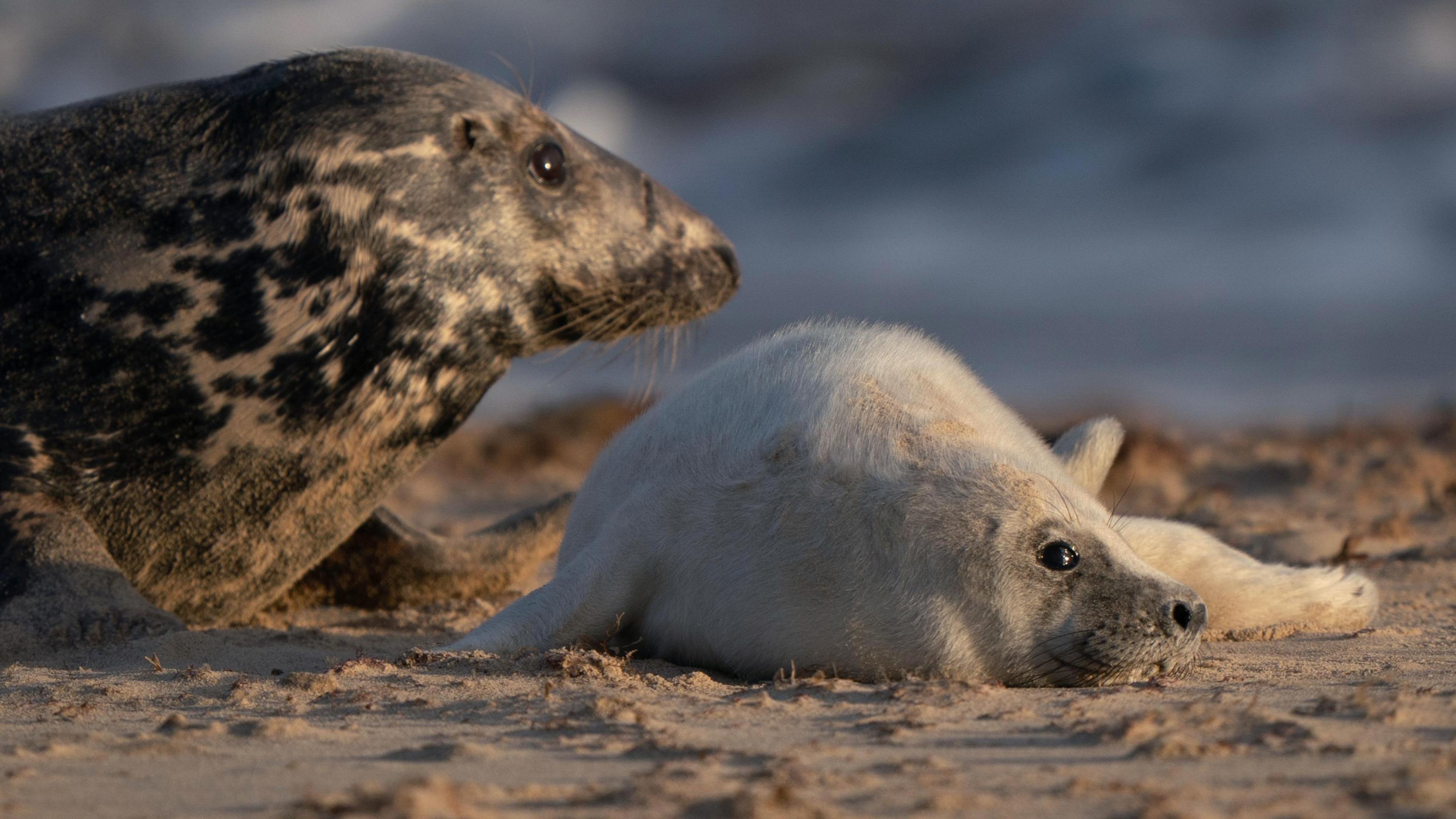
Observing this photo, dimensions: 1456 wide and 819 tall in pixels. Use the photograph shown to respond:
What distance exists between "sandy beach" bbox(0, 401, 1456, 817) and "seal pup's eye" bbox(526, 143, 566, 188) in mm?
1813

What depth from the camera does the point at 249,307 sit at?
448cm

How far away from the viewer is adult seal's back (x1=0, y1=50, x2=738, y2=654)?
432cm

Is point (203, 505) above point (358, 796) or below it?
above

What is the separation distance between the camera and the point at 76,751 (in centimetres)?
261


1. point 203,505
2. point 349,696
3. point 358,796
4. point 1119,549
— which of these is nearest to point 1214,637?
point 1119,549

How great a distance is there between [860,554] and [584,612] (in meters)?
0.80

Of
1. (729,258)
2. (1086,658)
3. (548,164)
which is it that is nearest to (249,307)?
(548,164)

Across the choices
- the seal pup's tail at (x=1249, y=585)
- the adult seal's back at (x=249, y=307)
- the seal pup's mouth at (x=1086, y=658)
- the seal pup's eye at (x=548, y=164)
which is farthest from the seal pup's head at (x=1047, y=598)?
the seal pup's eye at (x=548, y=164)

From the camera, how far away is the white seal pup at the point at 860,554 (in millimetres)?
3285

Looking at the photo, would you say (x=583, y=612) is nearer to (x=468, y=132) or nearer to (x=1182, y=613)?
(x=1182, y=613)

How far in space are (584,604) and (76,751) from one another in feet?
4.50

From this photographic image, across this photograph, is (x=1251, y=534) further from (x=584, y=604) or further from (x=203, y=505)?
(x=203, y=505)

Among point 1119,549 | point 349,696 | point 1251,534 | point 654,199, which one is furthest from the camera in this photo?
point 1251,534

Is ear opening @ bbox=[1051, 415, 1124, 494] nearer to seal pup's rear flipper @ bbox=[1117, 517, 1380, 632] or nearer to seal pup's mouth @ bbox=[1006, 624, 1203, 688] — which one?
seal pup's rear flipper @ bbox=[1117, 517, 1380, 632]
